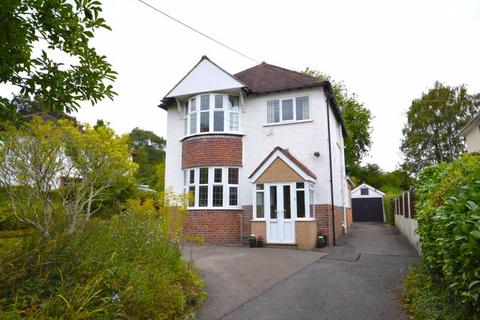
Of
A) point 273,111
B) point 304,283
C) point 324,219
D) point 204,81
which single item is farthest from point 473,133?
point 304,283

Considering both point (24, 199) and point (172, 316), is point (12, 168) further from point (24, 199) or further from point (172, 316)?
point (172, 316)

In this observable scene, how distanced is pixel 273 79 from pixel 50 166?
34.0 ft

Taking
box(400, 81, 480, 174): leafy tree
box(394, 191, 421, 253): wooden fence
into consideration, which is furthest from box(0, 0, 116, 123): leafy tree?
box(400, 81, 480, 174): leafy tree

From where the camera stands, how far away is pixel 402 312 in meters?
4.98

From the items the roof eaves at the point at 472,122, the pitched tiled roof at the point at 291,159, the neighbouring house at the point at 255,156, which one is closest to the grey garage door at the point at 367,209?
the roof eaves at the point at 472,122

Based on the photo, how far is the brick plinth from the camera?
14.2 m

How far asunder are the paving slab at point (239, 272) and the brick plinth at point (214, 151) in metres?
4.26

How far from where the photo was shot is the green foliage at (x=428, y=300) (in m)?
3.83

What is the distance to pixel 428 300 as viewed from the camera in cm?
454

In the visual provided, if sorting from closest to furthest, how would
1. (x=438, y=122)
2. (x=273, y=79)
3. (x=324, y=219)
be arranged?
1. (x=324, y=219)
2. (x=273, y=79)
3. (x=438, y=122)

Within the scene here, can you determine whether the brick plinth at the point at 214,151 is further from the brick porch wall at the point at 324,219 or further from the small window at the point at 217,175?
the brick porch wall at the point at 324,219

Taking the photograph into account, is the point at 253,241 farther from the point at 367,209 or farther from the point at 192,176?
the point at 367,209

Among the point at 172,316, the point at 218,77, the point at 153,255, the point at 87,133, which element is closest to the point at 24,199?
the point at 87,133

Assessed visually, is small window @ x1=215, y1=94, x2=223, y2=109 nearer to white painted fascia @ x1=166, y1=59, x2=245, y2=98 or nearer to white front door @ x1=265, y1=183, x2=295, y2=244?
white painted fascia @ x1=166, y1=59, x2=245, y2=98
